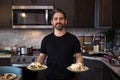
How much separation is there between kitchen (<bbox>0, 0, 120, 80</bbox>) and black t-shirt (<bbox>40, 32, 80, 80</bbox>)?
76.3 inches

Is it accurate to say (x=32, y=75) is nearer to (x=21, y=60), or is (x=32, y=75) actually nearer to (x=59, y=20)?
(x=21, y=60)

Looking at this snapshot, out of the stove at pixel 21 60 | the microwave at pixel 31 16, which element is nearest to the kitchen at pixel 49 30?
the microwave at pixel 31 16

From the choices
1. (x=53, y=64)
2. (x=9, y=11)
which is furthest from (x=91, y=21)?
(x=53, y=64)

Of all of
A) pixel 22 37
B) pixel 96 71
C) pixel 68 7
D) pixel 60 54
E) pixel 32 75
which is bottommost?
pixel 32 75

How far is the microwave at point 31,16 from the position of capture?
15.0ft

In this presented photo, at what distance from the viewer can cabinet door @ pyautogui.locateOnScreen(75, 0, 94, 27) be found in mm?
4664

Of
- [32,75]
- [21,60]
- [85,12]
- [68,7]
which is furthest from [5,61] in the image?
[85,12]

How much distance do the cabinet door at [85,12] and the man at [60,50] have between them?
1972 mm

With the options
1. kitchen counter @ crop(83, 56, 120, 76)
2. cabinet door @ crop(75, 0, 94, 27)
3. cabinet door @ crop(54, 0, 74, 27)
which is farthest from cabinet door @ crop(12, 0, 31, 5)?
kitchen counter @ crop(83, 56, 120, 76)

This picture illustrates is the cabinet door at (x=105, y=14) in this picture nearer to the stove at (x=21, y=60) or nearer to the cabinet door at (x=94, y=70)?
the cabinet door at (x=94, y=70)

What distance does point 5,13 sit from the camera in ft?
15.1

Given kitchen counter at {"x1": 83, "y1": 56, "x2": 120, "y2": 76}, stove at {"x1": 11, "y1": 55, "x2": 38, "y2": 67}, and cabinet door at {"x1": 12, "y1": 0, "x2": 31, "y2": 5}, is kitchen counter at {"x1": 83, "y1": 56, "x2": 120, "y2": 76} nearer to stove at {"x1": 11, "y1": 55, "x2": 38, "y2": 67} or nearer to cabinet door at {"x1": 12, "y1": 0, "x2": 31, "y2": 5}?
stove at {"x1": 11, "y1": 55, "x2": 38, "y2": 67}

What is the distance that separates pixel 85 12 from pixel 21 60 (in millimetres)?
1479

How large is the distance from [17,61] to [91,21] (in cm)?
155
